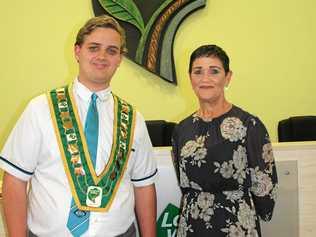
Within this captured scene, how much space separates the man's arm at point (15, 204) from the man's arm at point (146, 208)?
457mm

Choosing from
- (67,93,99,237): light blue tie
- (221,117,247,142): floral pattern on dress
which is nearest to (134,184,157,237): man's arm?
(67,93,99,237): light blue tie

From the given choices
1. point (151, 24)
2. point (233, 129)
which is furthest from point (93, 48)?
point (151, 24)

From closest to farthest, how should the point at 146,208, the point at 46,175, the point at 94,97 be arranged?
the point at 46,175 → the point at 94,97 → the point at 146,208

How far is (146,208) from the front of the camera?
5.68 ft

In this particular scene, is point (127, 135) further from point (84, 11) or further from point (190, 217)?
point (84, 11)

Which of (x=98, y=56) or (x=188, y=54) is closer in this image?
(x=98, y=56)

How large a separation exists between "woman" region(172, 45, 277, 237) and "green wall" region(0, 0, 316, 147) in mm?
1710

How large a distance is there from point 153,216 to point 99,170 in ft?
1.18

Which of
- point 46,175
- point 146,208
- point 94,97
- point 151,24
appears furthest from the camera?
point 151,24

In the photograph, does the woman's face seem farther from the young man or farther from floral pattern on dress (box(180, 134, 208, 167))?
the young man

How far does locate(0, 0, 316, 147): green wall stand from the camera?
3.35 m

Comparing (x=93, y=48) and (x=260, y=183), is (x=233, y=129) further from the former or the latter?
(x=93, y=48)

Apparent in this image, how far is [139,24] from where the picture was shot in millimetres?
3291

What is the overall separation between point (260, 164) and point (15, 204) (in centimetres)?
93
